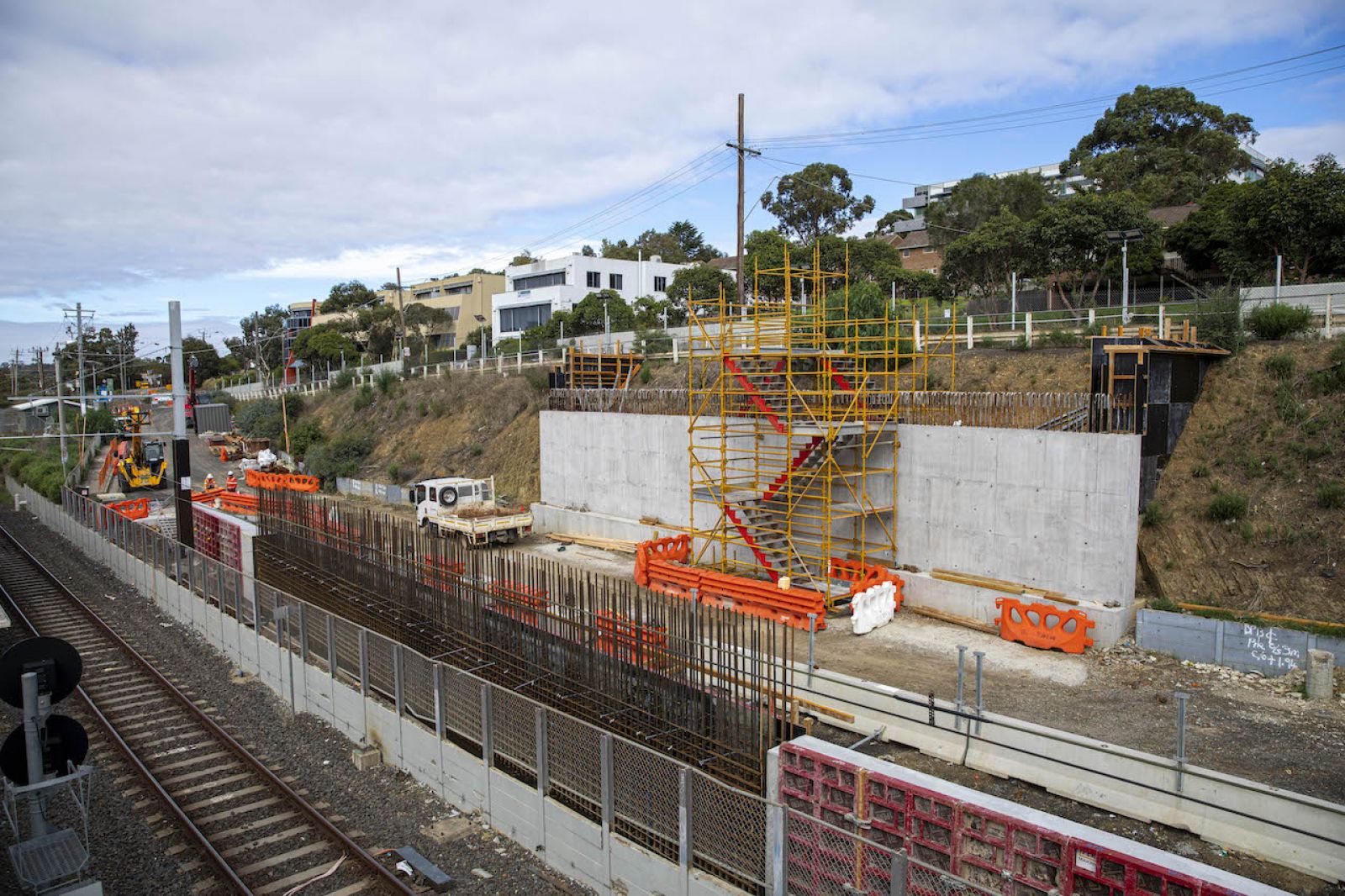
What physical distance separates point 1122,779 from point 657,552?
44.0 ft

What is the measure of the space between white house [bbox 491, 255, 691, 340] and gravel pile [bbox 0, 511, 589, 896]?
4832 centimetres

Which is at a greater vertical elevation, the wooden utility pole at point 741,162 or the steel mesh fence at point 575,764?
the wooden utility pole at point 741,162

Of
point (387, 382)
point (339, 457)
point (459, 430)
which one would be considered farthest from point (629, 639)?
point (387, 382)

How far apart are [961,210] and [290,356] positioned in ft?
217

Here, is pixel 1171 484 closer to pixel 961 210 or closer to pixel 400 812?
pixel 400 812

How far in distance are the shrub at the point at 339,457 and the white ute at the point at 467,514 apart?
54.5ft

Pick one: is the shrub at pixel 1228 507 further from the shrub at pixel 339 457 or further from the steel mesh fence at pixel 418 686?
the shrub at pixel 339 457

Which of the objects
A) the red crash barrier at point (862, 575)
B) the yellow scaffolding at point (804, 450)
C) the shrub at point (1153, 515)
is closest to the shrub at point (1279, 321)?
the shrub at point (1153, 515)

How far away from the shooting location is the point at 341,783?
11.6 metres

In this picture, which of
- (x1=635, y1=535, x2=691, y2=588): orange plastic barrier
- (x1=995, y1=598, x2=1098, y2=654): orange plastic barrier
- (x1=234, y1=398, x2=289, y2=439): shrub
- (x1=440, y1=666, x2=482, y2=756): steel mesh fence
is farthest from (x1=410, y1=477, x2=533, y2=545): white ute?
(x1=234, y1=398, x2=289, y2=439): shrub

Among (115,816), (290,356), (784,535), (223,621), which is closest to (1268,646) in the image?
(784,535)

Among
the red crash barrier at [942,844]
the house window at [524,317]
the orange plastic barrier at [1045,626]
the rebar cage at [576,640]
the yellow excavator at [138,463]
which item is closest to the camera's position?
the red crash barrier at [942,844]

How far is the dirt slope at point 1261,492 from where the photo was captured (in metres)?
16.1

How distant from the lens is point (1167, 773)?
9570 millimetres
